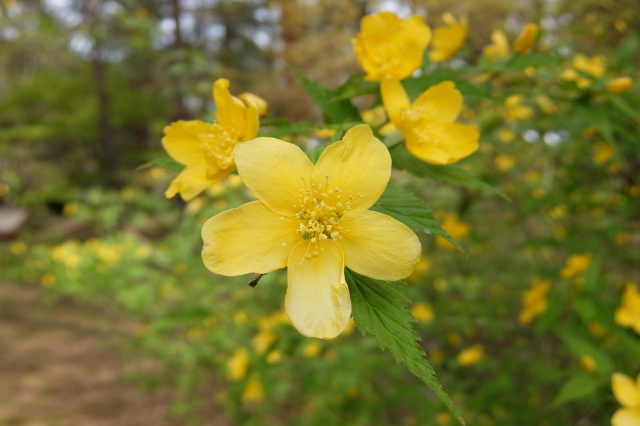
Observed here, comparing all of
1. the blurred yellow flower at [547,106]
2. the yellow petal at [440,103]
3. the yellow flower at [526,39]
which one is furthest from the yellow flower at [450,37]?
the yellow petal at [440,103]

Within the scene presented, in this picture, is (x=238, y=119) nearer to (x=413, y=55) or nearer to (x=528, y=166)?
(x=413, y=55)

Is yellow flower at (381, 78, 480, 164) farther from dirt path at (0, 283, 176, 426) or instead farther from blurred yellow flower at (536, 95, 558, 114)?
dirt path at (0, 283, 176, 426)

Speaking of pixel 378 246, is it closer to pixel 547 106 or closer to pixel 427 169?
pixel 427 169

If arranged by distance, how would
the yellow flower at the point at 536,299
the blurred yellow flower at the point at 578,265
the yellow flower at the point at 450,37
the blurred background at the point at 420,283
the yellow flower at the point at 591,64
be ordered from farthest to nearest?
the yellow flower at the point at 591,64, the yellow flower at the point at 536,299, the blurred yellow flower at the point at 578,265, the blurred background at the point at 420,283, the yellow flower at the point at 450,37

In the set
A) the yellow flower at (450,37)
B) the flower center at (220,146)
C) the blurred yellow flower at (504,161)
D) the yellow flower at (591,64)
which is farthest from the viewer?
the blurred yellow flower at (504,161)

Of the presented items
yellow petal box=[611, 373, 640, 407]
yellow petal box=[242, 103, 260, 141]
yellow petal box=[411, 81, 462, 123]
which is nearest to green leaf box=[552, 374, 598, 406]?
yellow petal box=[611, 373, 640, 407]

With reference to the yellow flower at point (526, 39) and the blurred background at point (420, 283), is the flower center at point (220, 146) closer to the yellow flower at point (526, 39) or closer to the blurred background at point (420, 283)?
the blurred background at point (420, 283)
